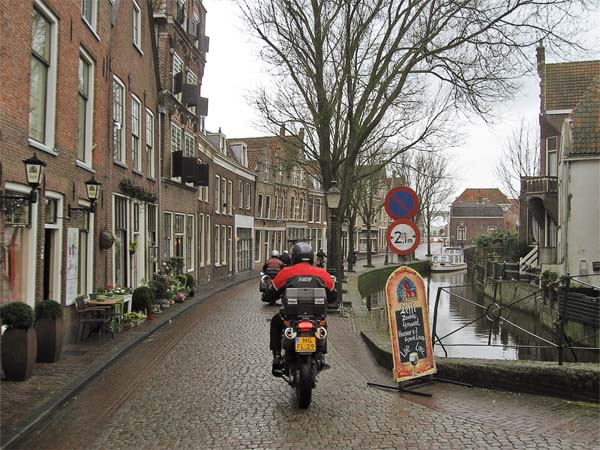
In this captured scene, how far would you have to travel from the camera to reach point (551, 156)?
2797 cm

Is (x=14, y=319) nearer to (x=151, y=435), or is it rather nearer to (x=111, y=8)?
(x=151, y=435)

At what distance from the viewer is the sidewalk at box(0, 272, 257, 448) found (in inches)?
214

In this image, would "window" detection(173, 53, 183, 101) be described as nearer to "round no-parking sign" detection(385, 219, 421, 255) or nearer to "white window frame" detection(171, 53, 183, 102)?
"white window frame" detection(171, 53, 183, 102)

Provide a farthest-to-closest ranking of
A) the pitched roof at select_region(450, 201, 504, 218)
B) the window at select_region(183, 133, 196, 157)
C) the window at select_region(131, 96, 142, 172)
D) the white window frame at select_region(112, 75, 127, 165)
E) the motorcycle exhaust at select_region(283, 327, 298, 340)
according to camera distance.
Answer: the pitched roof at select_region(450, 201, 504, 218) → the window at select_region(183, 133, 196, 157) → the window at select_region(131, 96, 142, 172) → the white window frame at select_region(112, 75, 127, 165) → the motorcycle exhaust at select_region(283, 327, 298, 340)

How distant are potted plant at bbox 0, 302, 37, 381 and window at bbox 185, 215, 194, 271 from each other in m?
15.1

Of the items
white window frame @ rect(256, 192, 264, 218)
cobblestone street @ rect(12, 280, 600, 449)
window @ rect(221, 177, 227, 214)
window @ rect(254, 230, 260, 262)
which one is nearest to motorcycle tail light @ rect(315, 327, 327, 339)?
cobblestone street @ rect(12, 280, 600, 449)

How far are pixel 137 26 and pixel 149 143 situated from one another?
3325 mm

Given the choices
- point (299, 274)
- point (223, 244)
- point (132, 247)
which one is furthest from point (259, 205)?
point (299, 274)

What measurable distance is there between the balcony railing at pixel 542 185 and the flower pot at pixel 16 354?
23.1m

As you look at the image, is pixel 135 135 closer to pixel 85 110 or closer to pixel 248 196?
pixel 85 110

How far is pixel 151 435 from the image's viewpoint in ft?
16.9

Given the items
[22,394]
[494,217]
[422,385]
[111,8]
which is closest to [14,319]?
[22,394]

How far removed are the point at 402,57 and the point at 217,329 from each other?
8915mm

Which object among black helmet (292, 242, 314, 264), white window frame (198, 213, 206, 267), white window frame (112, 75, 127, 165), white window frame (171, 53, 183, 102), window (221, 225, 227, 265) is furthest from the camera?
window (221, 225, 227, 265)
